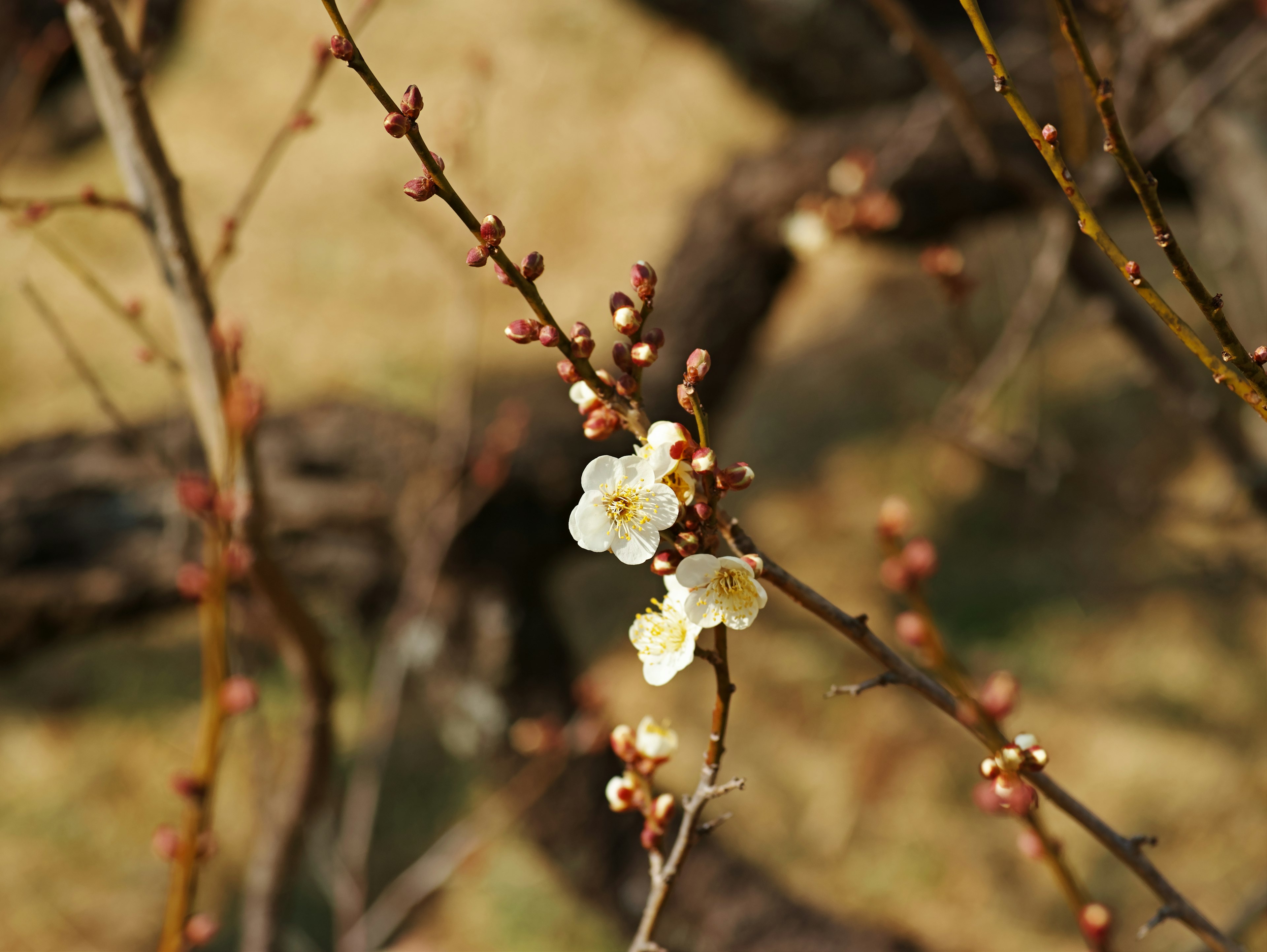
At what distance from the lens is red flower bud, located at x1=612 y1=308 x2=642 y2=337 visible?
554mm

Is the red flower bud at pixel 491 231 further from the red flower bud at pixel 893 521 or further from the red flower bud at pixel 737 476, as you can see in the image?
the red flower bud at pixel 893 521

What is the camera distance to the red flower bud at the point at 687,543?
0.54 metres

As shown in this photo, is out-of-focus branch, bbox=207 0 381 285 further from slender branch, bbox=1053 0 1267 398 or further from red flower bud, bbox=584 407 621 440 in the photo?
slender branch, bbox=1053 0 1267 398

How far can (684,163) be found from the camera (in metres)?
5.04

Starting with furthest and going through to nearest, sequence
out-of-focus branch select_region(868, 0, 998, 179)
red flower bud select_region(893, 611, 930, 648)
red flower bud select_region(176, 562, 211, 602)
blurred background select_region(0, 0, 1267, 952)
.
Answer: blurred background select_region(0, 0, 1267, 952), out-of-focus branch select_region(868, 0, 998, 179), red flower bud select_region(176, 562, 211, 602), red flower bud select_region(893, 611, 930, 648)

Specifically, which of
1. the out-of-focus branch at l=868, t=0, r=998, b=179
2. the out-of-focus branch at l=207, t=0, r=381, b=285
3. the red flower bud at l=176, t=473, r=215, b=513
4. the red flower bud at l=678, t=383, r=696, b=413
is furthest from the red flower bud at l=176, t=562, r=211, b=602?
the out-of-focus branch at l=868, t=0, r=998, b=179

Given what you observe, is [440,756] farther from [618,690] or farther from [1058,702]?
[1058,702]

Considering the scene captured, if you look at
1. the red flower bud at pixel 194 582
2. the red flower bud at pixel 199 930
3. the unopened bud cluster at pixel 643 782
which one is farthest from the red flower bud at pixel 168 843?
the unopened bud cluster at pixel 643 782

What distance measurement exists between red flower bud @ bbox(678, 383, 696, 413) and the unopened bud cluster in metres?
0.25

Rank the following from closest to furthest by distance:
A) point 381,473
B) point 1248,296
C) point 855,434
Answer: point 1248,296 → point 381,473 → point 855,434

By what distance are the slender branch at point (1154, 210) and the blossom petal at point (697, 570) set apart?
29 centimetres

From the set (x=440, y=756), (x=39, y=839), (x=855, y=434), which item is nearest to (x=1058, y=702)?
(x=855, y=434)

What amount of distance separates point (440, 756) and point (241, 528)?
2297mm

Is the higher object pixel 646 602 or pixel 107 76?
pixel 646 602
